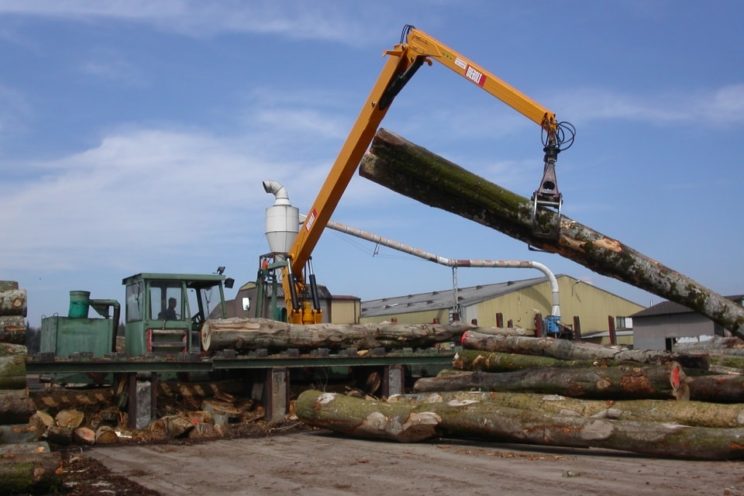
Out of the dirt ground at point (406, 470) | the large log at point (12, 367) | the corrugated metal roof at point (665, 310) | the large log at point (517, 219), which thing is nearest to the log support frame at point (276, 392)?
the dirt ground at point (406, 470)

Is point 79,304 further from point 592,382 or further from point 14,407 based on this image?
point 592,382

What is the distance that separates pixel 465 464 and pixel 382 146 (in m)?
4.16

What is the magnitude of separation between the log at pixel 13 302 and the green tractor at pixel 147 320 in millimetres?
3578

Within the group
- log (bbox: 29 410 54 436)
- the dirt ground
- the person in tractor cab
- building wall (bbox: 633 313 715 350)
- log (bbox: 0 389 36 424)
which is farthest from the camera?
building wall (bbox: 633 313 715 350)

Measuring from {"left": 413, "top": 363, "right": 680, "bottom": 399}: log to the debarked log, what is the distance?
1.28 meters

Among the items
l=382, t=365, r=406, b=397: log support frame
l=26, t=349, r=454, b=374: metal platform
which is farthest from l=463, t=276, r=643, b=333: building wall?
l=382, t=365, r=406, b=397: log support frame

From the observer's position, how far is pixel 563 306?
47906 millimetres

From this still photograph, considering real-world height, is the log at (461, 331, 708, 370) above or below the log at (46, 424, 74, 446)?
above

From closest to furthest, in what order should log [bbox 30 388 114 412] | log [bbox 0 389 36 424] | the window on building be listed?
1. log [bbox 0 389 36 424]
2. log [bbox 30 388 114 412]
3. the window on building

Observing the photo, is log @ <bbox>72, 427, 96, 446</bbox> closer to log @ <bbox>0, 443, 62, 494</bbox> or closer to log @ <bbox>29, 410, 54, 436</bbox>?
log @ <bbox>29, 410, 54, 436</bbox>

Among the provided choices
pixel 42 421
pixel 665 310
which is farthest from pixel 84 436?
pixel 665 310

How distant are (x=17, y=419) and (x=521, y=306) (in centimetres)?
3938

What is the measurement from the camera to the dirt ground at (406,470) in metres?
7.38

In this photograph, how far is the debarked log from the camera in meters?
8.59
